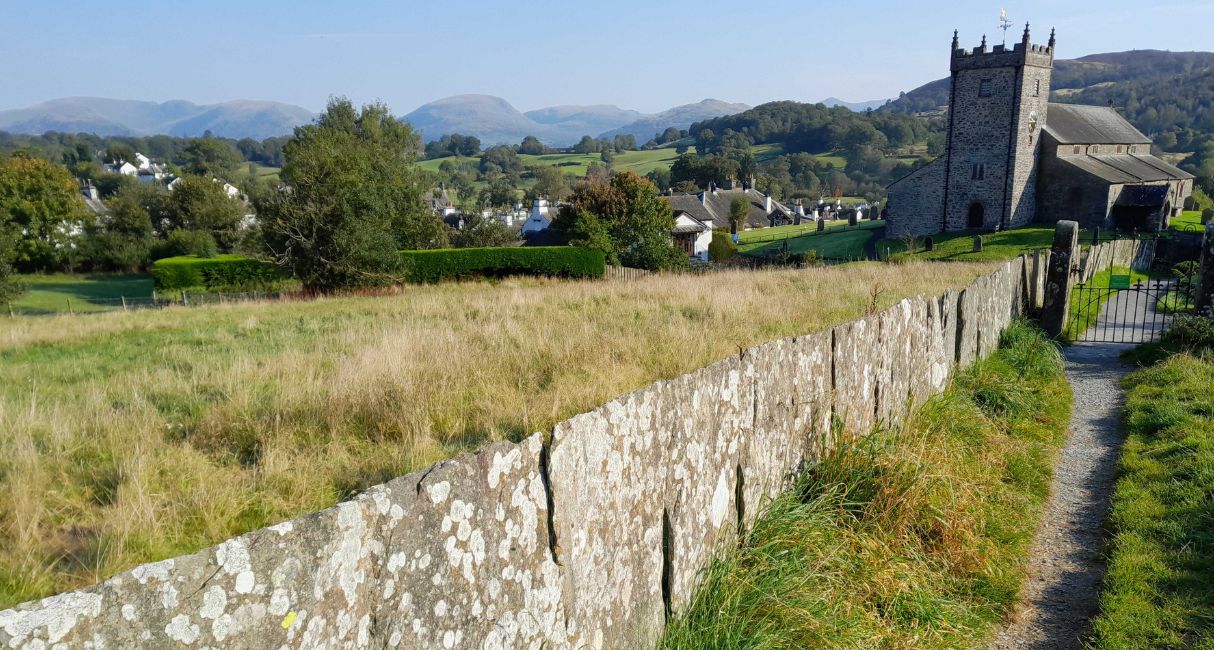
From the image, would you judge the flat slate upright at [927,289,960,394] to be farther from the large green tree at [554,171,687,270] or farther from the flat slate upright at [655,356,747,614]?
the large green tree at [554,171,687,270]

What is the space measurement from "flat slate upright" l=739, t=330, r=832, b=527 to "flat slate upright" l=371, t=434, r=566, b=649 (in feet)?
7.13

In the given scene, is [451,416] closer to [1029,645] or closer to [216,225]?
[1029,645]

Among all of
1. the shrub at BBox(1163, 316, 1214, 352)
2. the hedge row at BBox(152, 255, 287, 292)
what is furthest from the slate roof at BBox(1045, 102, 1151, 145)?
the hedge row at BBox(152, 255, 287, 292)

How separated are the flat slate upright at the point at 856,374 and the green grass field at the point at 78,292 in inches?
1367

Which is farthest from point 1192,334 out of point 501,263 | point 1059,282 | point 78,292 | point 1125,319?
point 78,292

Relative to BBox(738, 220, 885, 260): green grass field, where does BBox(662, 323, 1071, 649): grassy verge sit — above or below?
above

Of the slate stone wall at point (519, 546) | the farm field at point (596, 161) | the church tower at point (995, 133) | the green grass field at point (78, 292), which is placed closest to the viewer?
the slate stone wall at point (519, 546)

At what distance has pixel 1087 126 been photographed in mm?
60344

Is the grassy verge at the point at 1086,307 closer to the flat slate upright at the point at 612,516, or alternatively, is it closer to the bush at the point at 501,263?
the flat slate upright at the point at 612,516

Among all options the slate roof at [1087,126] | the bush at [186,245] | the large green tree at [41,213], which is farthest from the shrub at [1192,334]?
the large green tree at [41,213]

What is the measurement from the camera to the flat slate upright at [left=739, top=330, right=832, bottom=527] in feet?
17.4

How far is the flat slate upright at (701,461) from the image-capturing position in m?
4.34

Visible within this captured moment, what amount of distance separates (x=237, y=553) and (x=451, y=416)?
8.95ft

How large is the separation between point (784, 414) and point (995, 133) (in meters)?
56.0
